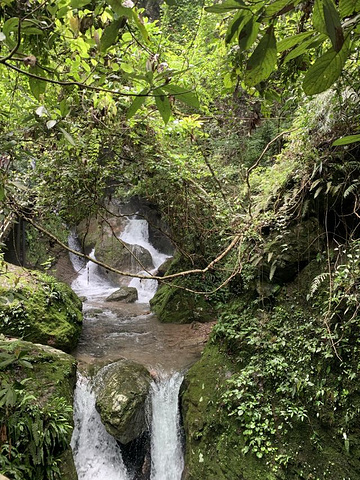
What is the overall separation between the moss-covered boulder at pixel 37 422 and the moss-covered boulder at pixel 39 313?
142 centimetres

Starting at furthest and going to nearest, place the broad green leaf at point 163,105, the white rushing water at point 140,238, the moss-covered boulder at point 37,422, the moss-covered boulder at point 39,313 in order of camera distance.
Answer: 1. the white rushing water at point 140,238
2. the moss-covered boulder at point 39,313
3. the moss-covered boulder at point 37,422
4. the broad green leaf at point 163,105

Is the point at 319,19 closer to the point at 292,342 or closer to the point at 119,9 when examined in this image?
the point at 119,9

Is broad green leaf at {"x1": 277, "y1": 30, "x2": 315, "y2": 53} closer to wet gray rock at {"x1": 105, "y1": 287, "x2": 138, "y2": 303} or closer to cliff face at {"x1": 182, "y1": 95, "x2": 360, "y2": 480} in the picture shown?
cliff face at {"x1": 182, "y1": 95, "x2": 360, "y2": 480}

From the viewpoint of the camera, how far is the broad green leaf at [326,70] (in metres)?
0.82

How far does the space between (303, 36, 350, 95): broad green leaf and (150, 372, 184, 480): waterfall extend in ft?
18.7

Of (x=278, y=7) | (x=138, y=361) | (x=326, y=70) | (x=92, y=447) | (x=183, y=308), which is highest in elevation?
(x=278, y=7)

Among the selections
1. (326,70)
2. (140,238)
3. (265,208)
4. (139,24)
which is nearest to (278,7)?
(326,70)

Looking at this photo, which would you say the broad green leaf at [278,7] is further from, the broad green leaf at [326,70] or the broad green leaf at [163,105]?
the broad green leaf at [163,105]

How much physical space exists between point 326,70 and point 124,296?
36.2 ft

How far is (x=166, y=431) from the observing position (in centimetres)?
534

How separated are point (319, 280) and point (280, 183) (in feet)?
6.17

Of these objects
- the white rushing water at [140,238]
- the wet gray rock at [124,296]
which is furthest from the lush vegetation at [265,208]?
the white rushing water at [140,238]

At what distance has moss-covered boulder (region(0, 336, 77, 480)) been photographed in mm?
3586

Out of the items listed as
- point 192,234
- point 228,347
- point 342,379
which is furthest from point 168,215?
point 342,379
